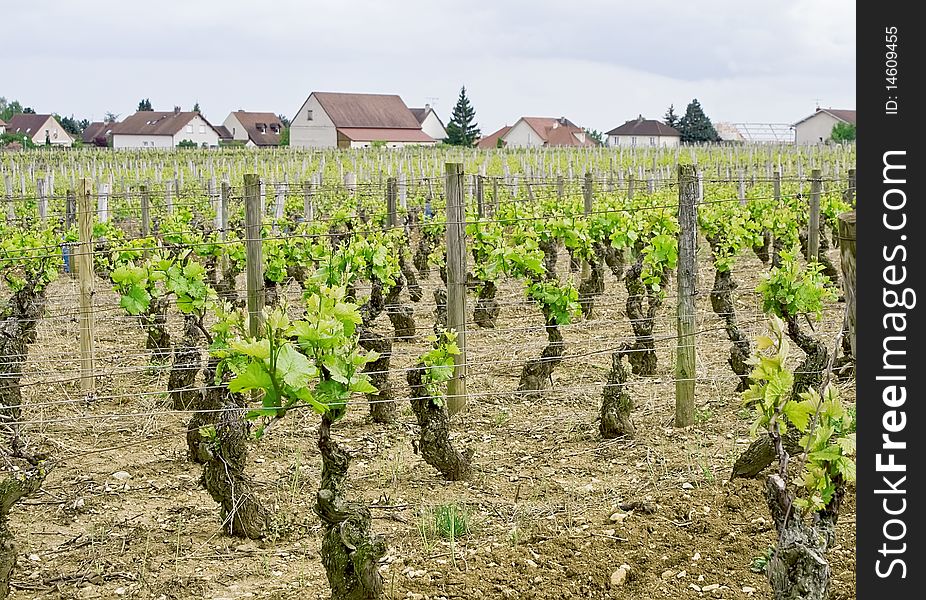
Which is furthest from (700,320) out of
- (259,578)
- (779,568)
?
(779,568)

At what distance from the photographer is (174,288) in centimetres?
742

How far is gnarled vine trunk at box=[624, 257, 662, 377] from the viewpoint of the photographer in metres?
7.73

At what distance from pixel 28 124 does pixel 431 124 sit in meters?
36.5

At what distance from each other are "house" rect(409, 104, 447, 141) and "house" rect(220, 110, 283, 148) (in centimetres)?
1370

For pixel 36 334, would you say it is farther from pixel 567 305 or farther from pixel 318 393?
pixel 318 393

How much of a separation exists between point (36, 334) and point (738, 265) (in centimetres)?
1045

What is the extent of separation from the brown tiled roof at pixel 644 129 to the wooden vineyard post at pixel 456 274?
268ft

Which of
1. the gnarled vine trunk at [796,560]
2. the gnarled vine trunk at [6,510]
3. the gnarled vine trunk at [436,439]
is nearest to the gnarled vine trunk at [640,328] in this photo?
the gnarled vine trunk at [436,439]

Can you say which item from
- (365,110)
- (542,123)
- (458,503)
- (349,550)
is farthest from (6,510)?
(542,123)

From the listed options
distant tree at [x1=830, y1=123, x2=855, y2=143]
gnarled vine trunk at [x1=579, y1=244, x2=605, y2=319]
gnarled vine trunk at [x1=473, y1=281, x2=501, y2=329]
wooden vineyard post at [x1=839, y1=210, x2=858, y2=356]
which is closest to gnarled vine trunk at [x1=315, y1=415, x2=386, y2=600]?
wooden vineyard post at [x1=839, y1=210, x2=858, y2=356]

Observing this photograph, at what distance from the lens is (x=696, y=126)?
278 ft

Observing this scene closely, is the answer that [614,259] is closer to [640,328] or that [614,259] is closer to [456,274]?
[640,328]

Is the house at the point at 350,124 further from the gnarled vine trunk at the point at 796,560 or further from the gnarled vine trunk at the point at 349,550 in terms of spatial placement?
the gnarled vine trunk at the point at 796,560

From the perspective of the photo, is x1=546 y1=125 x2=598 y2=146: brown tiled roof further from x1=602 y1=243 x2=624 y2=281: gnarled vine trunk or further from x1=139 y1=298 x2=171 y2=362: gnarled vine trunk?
x1=139 y1=298 x2=171 y2=362: gnarled vine trunk
